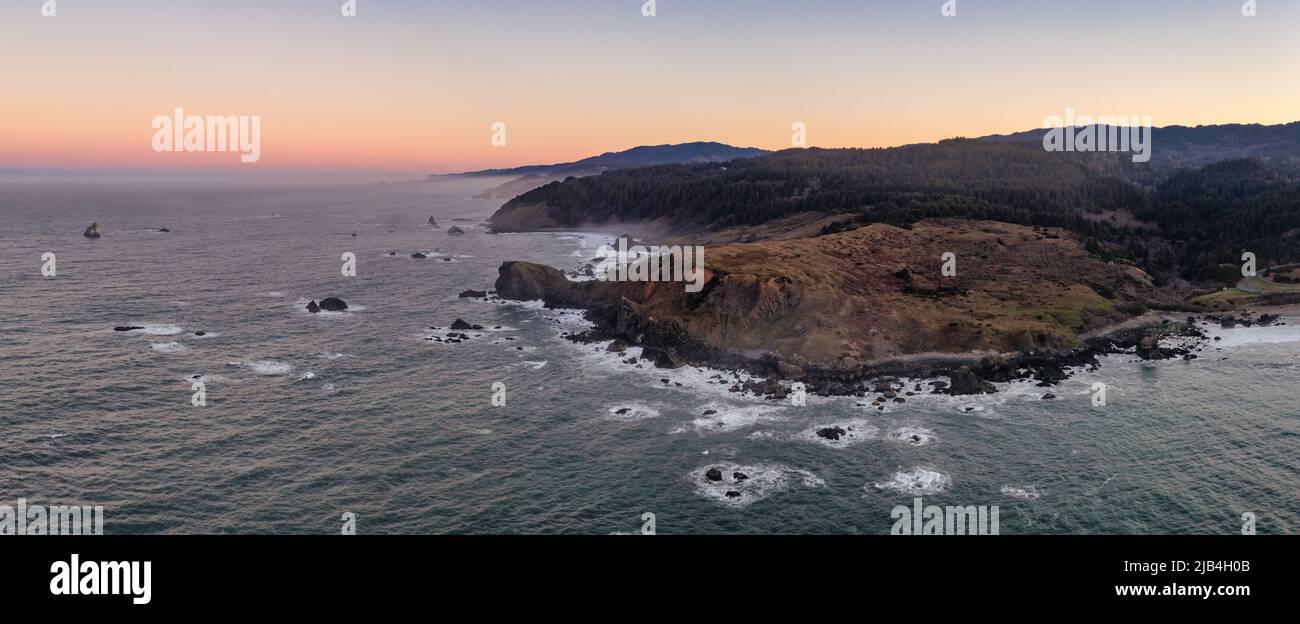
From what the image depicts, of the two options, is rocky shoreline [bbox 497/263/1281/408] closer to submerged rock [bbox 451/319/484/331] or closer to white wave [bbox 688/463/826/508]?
submerged rock [bbox 451/319/484/331]

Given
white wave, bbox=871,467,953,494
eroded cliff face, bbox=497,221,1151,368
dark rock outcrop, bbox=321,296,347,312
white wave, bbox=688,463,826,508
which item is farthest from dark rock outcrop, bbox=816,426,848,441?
dark rock outcrop, bbox=321,296,347,312

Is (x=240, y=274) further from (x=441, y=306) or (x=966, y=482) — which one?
(x=966, y=482)

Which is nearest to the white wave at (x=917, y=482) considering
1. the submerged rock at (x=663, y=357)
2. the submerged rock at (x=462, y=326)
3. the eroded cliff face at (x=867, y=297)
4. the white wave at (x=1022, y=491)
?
the white wave at (x=1022, y=491)

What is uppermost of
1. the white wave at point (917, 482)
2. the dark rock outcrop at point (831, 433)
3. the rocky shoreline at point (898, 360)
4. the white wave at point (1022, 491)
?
the rocky shoreline at point (898, 360)

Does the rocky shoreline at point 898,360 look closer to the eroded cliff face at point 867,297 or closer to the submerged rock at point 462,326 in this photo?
the eroded cliff face at point 867,297

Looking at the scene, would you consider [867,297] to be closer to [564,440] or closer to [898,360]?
[898,360]

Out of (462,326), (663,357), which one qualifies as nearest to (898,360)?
(663,357)

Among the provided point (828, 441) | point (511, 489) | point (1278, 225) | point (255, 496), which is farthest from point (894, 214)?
point (255, 496)
